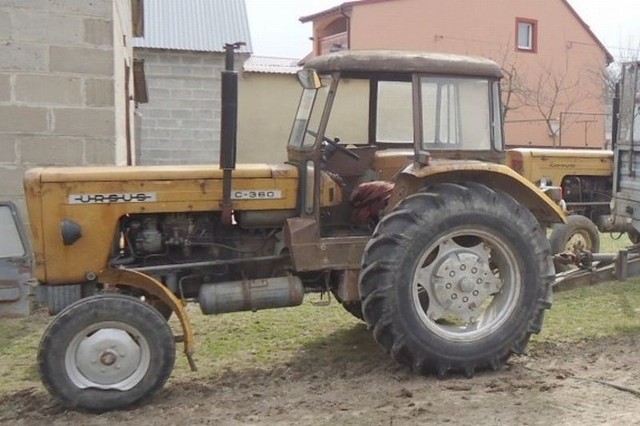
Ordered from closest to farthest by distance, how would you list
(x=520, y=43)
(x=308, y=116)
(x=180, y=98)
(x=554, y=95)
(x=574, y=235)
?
(x=308, y=116) < (x=574, y=235) < (x=180, y=98) < (x=554, y=95) < (x=520, y=43)

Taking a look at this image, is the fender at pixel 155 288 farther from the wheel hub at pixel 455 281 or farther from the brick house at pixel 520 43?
the brick house at pixel 520 43

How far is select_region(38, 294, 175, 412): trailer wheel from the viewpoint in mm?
4484

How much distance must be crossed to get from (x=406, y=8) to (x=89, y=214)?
2549 centimetres

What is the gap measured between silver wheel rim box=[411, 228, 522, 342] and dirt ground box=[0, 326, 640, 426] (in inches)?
13.0

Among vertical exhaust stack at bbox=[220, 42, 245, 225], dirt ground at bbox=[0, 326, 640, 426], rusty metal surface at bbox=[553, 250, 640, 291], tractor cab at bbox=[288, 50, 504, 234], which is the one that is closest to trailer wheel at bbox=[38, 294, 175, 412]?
dirt ground at bbox=[0, 326, 640, 426]

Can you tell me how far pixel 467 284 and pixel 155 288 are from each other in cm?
198

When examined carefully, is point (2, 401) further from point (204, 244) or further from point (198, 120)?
point (198, 120)

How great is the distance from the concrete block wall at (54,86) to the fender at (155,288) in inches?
98.7

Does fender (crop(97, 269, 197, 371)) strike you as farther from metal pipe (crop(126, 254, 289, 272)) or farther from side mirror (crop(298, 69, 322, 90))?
side mirror (crop(298, 69, 322, 90))

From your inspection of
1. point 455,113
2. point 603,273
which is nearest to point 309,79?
point 455,113

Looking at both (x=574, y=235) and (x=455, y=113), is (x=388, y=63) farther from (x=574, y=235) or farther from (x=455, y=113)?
(x=574, y=235)

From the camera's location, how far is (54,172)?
4930 mm

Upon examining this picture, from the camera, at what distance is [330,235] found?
17.6ft

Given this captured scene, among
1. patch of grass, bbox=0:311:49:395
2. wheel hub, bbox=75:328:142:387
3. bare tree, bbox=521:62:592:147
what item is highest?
bare tree, bbox=521:62:592:147
